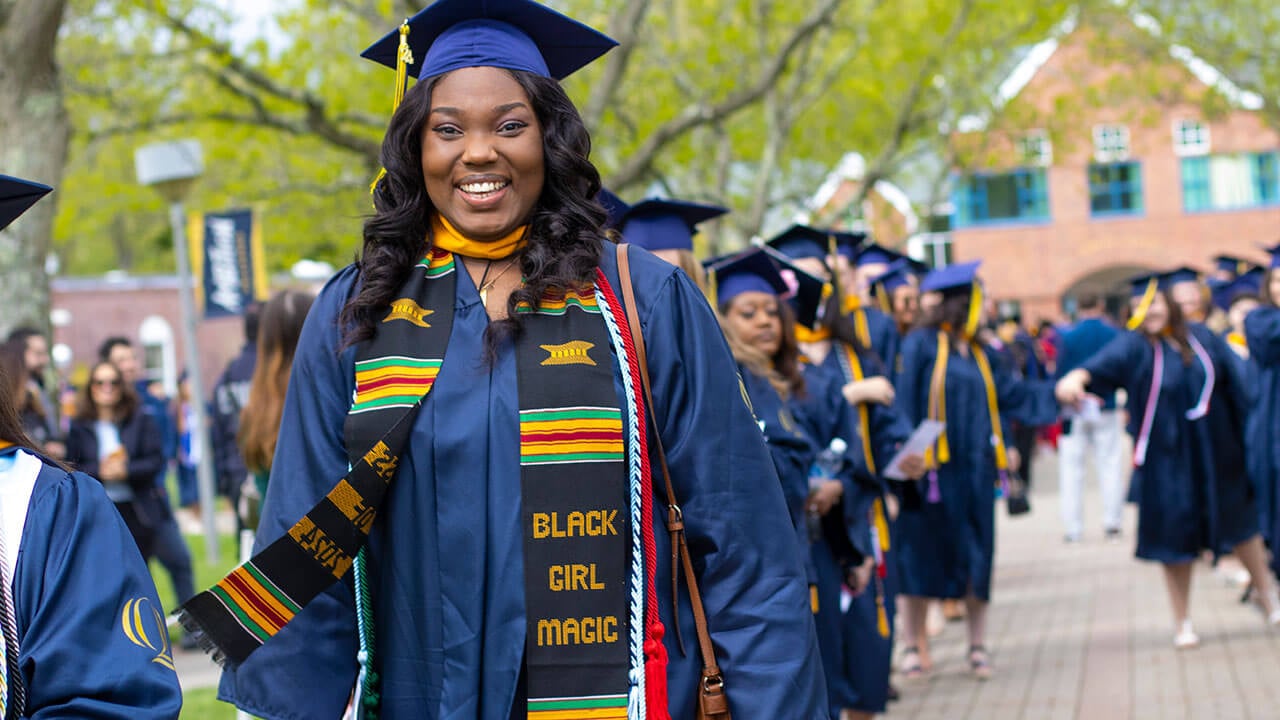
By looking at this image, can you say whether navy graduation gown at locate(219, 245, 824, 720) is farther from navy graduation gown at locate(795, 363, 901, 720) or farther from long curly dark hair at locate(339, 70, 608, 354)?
navy graduation gown at locate(795, 363, 901, 720)

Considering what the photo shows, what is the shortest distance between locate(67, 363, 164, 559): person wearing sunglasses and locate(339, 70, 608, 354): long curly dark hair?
7102 millimetres

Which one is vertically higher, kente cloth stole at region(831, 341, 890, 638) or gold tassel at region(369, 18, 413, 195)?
gold tassel at region(369, 18, 413, 195)

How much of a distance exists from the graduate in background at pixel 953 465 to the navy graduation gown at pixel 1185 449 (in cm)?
66

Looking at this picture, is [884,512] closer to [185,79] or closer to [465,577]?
[465,577]

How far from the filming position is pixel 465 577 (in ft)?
8.78

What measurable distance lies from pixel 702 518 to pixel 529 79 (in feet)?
2.80

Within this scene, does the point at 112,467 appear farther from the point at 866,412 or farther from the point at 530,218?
the point at 530,218

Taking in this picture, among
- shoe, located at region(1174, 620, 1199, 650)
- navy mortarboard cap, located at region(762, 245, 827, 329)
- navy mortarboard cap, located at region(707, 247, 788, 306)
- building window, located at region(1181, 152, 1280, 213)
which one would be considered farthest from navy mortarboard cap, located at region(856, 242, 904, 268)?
building window, located at region(1181, 152, 1280, 213)

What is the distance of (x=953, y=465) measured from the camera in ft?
28.8

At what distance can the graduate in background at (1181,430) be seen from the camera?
28.6 ft

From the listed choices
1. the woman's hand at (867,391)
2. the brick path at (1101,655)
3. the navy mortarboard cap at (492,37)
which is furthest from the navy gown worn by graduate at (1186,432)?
the navy mortarboard cap at (492,37)

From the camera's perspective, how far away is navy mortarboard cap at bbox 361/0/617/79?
2.90m

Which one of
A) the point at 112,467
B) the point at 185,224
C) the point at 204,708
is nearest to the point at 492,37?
the point at 204,708

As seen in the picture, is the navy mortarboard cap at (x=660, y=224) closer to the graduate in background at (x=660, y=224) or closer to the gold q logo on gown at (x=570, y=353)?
the graduate in background at (x=660, y=224)
